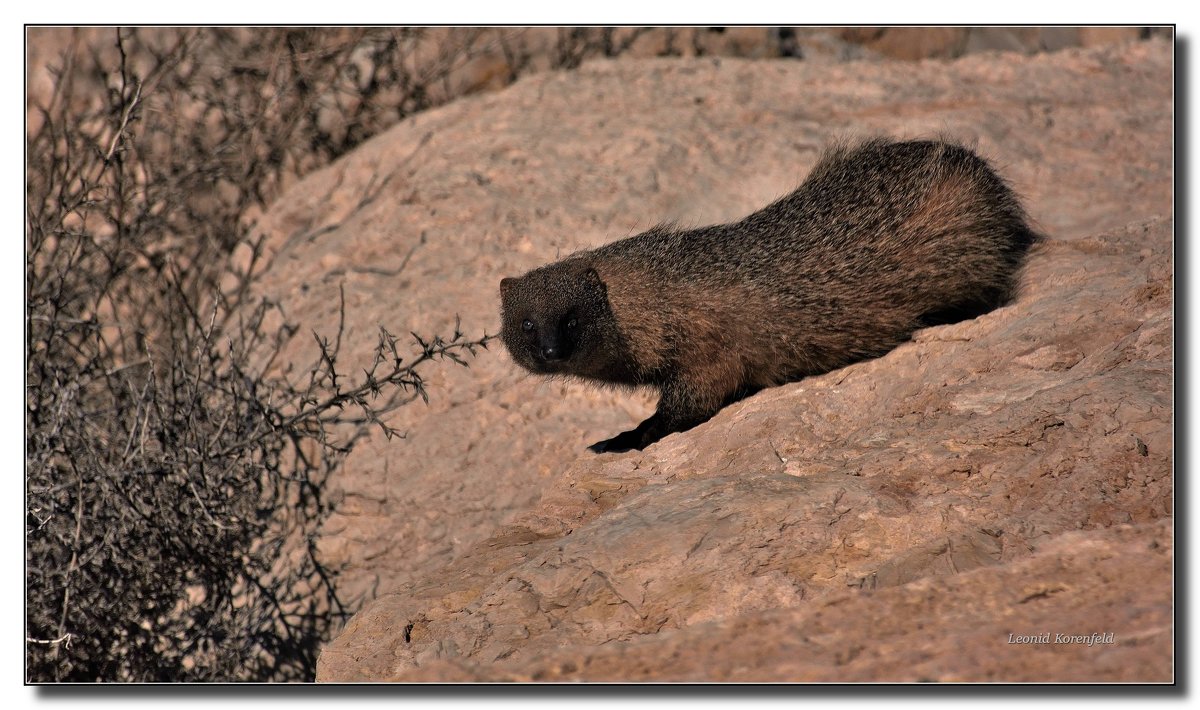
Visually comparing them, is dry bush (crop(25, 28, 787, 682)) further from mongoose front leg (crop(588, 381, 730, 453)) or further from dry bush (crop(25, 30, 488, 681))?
mongoose front leg (crop(588, 381, 730, 453))

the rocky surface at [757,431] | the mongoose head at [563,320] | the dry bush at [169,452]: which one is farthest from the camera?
the mongoose head at [563,320]

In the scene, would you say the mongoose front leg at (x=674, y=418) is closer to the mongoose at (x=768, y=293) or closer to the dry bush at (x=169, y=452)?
the mongoose at (x=768, y=293)

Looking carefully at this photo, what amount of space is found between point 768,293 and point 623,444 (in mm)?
915

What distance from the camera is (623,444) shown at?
5.16 metres

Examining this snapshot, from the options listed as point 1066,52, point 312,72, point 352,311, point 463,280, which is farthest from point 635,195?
point 1066,52

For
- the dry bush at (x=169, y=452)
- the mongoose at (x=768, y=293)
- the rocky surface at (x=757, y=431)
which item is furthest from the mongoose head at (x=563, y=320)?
the rocky surface at (x=757, y=431)

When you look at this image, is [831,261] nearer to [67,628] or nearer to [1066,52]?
[67,628]

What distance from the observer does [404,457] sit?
20.0 ft

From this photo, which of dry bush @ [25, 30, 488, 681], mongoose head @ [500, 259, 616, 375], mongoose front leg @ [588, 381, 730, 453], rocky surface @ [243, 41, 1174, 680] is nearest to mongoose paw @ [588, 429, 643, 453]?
mongoose front leg @ [588, 381, 730, 453]

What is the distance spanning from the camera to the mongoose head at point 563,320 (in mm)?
5141

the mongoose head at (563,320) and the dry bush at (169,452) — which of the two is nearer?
the dry bush at (169,452)

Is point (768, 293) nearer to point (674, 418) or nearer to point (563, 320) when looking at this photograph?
point (674, 418)

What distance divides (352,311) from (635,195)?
72.0 inches

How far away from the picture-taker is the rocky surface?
310 centimetres
